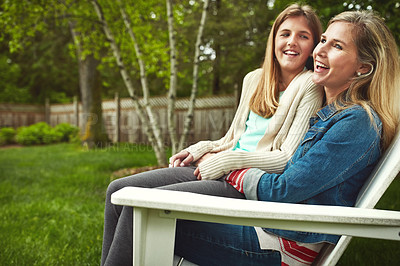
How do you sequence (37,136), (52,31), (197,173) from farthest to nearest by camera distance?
(52,31), (37,136), (197,173)

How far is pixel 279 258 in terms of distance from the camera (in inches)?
51.7

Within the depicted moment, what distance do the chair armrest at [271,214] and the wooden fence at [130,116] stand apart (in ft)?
26.8

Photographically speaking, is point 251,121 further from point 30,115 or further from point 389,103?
point 30,115

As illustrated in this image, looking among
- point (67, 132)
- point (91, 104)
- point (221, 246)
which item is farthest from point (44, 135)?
point (221, 246)

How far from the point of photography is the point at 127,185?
1534 millimetres

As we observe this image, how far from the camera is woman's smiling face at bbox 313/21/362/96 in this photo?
1.40m

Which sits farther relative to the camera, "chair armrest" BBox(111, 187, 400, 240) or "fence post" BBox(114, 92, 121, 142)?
"fence post" BBox(114, 92, 121, 142)

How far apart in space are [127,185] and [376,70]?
3.65 ft

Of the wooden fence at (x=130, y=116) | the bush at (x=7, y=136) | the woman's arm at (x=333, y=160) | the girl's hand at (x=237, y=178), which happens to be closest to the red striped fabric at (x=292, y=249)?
the woman's arm at (x=333, y=160)

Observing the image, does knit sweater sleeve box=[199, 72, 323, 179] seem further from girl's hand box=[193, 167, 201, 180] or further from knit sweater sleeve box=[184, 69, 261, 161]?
knit sweater sleeve box=[184, 69, 261, 161]

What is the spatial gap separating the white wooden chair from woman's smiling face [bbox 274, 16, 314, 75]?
891mm

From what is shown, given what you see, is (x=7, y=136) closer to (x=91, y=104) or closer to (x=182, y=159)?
(x=91, y=104)

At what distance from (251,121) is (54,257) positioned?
1844mm

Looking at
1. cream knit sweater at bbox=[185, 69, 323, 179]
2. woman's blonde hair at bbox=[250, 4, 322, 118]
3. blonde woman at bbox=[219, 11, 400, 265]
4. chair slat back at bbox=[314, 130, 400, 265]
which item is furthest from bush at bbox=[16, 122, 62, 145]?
chair slat back at bbox=[314, 130, 400, 265]
